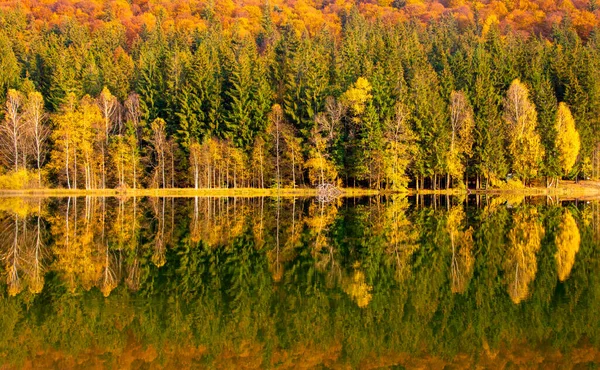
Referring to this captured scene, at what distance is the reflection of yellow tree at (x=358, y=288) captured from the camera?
15227mm

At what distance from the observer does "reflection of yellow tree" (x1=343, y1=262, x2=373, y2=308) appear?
50.0 feet

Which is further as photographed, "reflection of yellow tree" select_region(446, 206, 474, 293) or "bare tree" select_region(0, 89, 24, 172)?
"bare tree" select_region(0, 89, 24, 172)

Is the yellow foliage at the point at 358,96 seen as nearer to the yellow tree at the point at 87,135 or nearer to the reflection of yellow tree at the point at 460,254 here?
the yellow tree at the point at 87,135

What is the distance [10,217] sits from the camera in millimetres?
37000

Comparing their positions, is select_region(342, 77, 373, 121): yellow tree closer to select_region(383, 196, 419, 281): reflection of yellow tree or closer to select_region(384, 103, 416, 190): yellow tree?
select_region(384, 103, 416, 190): yellow tree

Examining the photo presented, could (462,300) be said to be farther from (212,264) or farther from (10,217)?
(10,217)

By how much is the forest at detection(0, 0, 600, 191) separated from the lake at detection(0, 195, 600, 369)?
4621cm

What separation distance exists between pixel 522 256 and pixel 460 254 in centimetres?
210

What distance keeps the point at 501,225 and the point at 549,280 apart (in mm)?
14523

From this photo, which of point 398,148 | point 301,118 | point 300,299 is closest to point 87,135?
point 301,118

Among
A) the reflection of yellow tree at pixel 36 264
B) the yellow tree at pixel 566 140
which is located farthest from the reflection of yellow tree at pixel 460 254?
the yellow tree at pixel 566 140

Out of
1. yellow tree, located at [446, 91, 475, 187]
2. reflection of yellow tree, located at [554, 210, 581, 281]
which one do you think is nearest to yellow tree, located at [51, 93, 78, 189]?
yellow tree, located at [446, 91, 475, 187]

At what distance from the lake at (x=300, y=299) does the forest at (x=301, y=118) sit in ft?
152

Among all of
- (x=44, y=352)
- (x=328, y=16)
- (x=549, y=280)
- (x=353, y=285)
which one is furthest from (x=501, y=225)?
(x=328, y=16)
